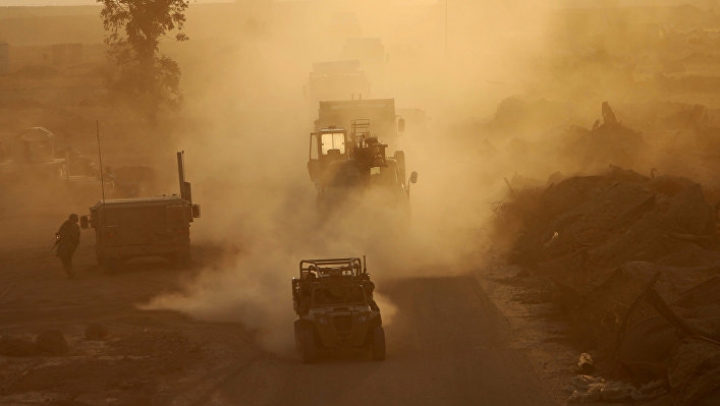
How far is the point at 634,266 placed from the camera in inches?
843

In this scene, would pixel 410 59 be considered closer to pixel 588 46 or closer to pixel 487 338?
pixel 588 46

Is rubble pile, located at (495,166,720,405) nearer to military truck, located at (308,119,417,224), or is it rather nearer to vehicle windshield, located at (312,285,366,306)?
military truck, located at (308,119,417,224)

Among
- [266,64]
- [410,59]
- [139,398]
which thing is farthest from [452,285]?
[410,59]

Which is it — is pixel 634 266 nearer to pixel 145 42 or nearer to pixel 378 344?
pixel 378 344

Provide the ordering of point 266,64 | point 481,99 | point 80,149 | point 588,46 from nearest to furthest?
point 80,149 → point 481,99 → point 588,46 → point 266,64

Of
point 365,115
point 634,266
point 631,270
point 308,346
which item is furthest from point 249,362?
point 365,115

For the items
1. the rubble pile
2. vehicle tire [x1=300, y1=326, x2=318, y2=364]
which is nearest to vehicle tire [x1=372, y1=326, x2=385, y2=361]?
vehicle tire [x1=300, y1=326, x2=318, y2=364]

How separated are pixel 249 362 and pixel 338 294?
1.86 m

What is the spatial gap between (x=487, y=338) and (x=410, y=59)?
8717 centimetres

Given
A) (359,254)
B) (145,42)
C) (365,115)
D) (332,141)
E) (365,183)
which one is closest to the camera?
(359,254)

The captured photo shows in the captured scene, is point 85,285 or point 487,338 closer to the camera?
point 487,338

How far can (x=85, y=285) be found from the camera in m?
28.1

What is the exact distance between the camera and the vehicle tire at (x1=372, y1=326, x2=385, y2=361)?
19.1 meters

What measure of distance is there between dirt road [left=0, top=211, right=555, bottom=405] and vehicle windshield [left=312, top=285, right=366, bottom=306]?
0.95m
